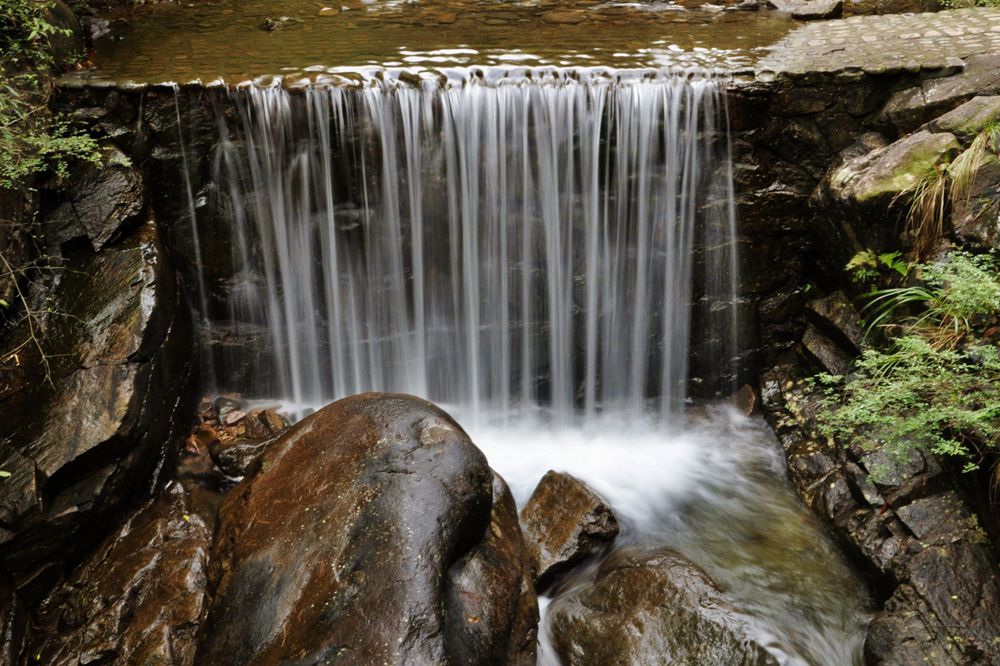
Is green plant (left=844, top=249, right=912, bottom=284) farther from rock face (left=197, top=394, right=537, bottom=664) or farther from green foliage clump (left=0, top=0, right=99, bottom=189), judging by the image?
green foliage clump (left=0, top=0, right=99, bottom=189)

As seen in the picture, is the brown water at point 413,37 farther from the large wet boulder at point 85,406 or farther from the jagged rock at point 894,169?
the large wet boulder at point 85,406

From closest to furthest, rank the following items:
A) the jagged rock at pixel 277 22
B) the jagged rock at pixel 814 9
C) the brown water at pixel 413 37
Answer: the brown water at pixel 413 37 < the jagged rock at pixel 277 22 < the jagged rock at pixel 814 9

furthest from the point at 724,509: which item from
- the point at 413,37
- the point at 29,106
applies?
the point at 29,106

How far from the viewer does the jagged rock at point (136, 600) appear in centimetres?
434

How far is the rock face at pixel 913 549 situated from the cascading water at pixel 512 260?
675 millimetres

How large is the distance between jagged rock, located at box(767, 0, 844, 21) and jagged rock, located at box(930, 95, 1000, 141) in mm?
3494

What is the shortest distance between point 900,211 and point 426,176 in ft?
13.2

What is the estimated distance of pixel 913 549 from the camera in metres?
4.64

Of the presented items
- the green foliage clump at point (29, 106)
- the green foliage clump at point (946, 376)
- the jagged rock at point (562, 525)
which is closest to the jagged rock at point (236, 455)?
the jagged rock at point (562, 525)

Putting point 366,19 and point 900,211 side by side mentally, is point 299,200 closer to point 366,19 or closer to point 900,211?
point 366,19

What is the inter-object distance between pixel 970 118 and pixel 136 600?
7089 mm

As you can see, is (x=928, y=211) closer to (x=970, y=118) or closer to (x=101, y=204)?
(x=970, y=118)

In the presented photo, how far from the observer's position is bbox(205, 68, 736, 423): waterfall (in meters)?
6.42

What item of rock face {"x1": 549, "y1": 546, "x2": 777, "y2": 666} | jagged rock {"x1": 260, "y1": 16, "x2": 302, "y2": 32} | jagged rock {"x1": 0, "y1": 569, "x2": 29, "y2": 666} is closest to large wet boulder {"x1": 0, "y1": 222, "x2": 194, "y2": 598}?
jagged rock {"x1": 0, "y1": 569, "x2": 29, "y2": 666}
